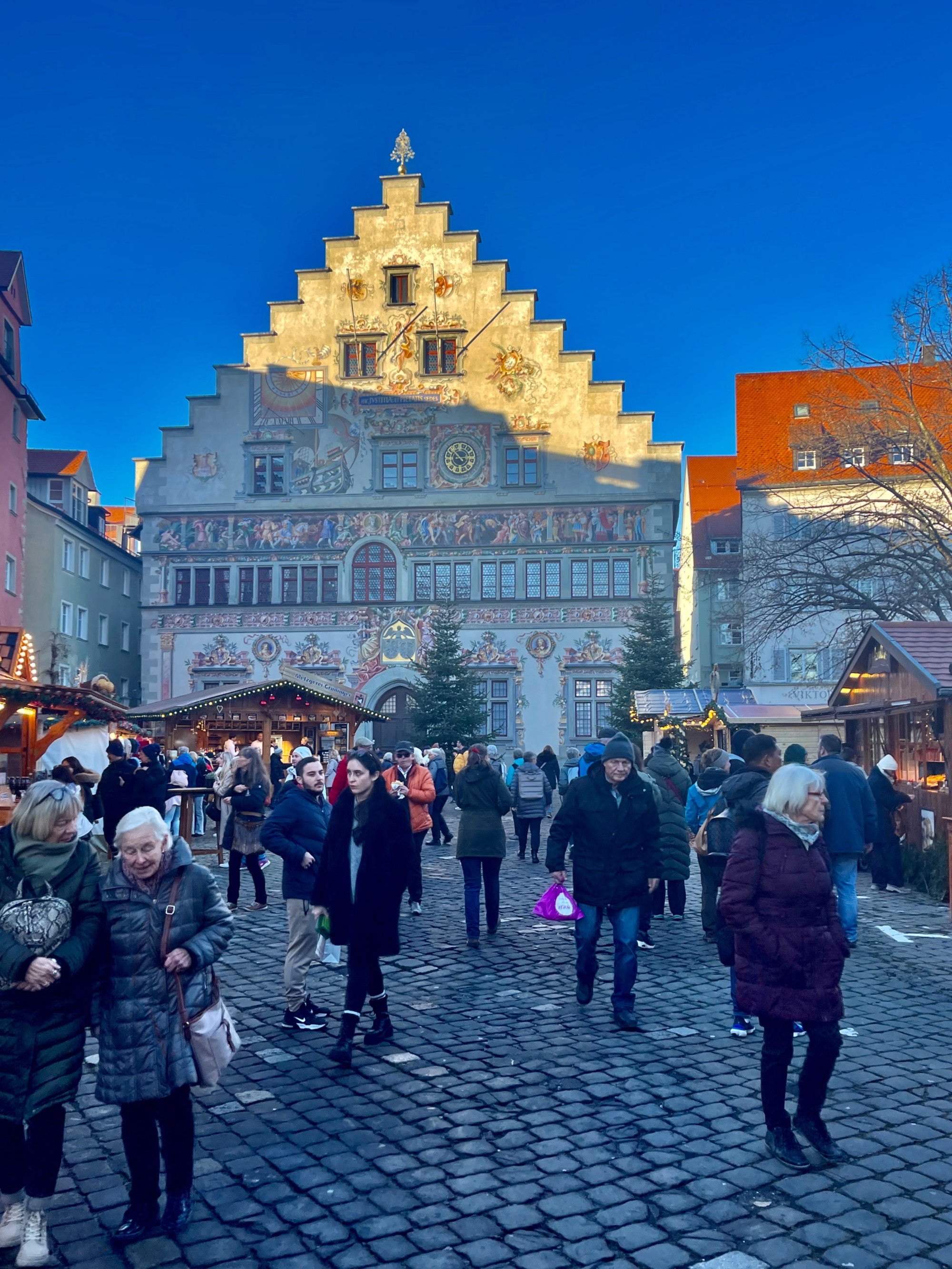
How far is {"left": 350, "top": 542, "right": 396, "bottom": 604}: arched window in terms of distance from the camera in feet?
123

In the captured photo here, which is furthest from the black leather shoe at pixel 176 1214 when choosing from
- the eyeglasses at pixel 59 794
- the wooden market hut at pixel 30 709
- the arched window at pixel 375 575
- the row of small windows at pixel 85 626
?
the arched window at pixel 375 575

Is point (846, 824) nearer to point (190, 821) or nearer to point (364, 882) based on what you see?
point (364, 882)

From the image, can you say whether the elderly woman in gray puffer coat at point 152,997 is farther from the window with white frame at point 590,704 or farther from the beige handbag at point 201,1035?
the window with white frame at point 590,704

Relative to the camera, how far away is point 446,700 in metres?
32.7

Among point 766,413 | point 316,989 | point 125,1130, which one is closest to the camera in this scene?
point 125,1130

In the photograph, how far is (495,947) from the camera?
937cm

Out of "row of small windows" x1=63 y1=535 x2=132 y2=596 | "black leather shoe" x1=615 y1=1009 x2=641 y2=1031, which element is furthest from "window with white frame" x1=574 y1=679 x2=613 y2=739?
"black leather shoe" x1=615 y1=1009 x2=641 y2=1031

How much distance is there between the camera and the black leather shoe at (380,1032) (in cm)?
Result: 641

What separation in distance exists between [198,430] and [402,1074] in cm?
3525

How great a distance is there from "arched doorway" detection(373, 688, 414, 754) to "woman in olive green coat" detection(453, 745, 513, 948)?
89.5ft

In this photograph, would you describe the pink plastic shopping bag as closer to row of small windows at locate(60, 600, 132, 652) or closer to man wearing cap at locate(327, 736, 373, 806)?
man wearing cap at locate(327, 736, 373, 806)

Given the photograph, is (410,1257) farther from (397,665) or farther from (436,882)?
(397,665)

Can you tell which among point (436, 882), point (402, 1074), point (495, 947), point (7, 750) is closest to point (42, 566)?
point (7, 750)

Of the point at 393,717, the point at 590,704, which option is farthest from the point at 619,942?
the point at 393,717
